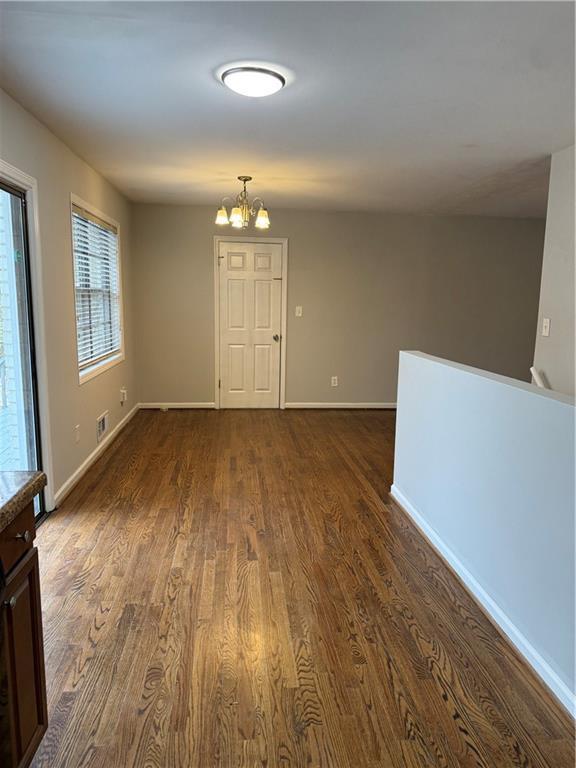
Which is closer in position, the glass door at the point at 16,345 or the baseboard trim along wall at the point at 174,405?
the glass door at the point at 16,345

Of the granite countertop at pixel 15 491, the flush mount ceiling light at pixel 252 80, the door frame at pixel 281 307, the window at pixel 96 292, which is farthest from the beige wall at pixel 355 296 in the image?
the granite countertop at pixel 15 491

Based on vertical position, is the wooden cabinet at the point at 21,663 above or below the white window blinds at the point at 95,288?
below

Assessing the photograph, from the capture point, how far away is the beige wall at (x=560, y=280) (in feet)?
10.7

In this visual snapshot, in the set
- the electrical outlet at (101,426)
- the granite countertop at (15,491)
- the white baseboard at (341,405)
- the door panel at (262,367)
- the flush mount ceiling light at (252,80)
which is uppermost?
the flush mount ceiling light at (252,80)

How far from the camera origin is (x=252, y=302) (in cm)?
611

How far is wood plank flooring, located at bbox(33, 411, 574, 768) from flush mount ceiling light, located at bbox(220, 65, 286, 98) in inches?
91.7

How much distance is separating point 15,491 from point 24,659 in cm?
48

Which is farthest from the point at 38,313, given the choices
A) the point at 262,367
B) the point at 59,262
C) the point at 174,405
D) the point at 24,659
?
the point at 262,367

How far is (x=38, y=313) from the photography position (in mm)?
3033

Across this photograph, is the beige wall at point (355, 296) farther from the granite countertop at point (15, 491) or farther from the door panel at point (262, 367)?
the granite countertop at point (15, 491)

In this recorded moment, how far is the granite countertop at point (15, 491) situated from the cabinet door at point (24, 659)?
0.56ft

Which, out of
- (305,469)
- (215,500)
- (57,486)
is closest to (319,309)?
(305,469)

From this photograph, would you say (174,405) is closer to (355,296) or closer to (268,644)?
(355,296)

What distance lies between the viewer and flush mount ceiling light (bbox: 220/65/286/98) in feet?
7.24
